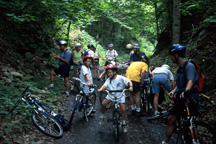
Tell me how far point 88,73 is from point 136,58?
2.73 m

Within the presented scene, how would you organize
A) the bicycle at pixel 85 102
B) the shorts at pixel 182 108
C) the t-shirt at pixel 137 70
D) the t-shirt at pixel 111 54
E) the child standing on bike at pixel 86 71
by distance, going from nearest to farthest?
the shorts at pixel 182 108
the bicycle at pixel 85 102
the child standing on bike at pixel 86 71
the t-shirt at pixel 137 70
the t-shirt at pixel 111 54

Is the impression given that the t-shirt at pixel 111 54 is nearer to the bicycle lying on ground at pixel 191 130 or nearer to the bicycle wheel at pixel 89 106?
the bicycle wheel at pixel 89 106

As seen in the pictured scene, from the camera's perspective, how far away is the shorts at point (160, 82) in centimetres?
616

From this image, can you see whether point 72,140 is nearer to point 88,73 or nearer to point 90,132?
point 90,132

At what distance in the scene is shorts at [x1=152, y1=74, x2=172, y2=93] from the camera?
616 cm

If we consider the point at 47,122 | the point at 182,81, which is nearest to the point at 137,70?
the point at 182,81

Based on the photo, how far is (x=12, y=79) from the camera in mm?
7379

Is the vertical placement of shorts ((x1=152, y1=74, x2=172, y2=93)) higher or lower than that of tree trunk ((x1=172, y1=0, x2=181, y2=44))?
lower

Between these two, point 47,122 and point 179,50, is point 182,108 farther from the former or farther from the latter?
point 47,122

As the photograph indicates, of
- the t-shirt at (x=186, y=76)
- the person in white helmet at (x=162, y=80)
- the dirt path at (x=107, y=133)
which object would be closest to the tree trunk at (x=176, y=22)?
the person in white helmet at (x=162, y=80)

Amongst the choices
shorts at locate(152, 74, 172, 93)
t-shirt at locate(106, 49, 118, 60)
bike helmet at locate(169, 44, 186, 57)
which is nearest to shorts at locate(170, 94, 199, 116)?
bike helmet at locate(169, 44, 186, 57)

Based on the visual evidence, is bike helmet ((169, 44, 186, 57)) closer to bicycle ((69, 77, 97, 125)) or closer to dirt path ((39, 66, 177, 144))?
dirt path ((39, 66, 177, 144))

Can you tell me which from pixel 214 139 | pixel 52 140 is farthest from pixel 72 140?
pixel 214 139

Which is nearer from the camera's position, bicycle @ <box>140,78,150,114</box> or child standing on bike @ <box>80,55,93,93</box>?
child standing on bike @ <box>80,55,93,93</box>
